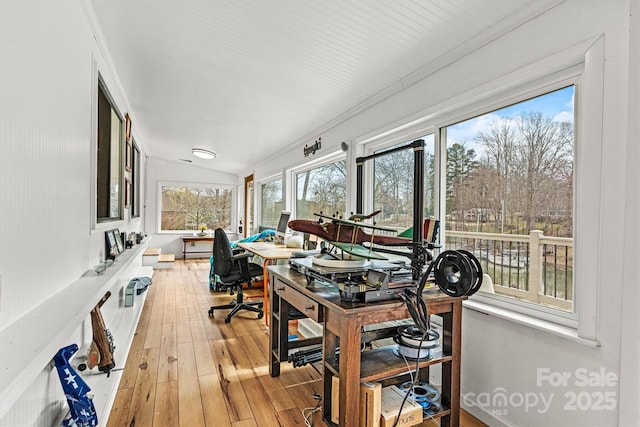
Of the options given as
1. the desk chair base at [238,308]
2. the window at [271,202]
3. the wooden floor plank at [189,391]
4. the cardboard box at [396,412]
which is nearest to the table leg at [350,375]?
the cardboard box at [396,412]

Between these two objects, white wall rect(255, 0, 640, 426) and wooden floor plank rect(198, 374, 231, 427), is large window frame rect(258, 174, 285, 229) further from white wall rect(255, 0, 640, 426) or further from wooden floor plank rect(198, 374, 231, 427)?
white wall rect(255, 0, 640, 426)

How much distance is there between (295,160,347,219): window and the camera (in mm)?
3662

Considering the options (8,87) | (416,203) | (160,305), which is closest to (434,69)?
(416,203)

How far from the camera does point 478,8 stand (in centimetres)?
157

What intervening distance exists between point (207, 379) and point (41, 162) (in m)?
1.66

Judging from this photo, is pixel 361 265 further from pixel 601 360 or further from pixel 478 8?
pixel 478 8

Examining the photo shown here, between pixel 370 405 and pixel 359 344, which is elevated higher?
pixel 359 344

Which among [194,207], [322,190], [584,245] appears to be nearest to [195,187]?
[194,207]

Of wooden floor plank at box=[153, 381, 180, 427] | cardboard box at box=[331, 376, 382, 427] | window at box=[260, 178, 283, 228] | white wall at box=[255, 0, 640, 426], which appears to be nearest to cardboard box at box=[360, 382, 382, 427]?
cardboard box at box=[331, 376, 382, 427]

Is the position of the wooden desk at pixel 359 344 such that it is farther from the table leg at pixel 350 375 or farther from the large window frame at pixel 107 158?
the large window frame at pixel 107 158

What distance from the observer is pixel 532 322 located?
1.53m

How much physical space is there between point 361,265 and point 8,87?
4.87 feet

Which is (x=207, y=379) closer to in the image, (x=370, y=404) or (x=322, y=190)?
(x=370, y=404)

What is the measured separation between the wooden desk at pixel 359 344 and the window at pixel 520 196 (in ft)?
1.26
